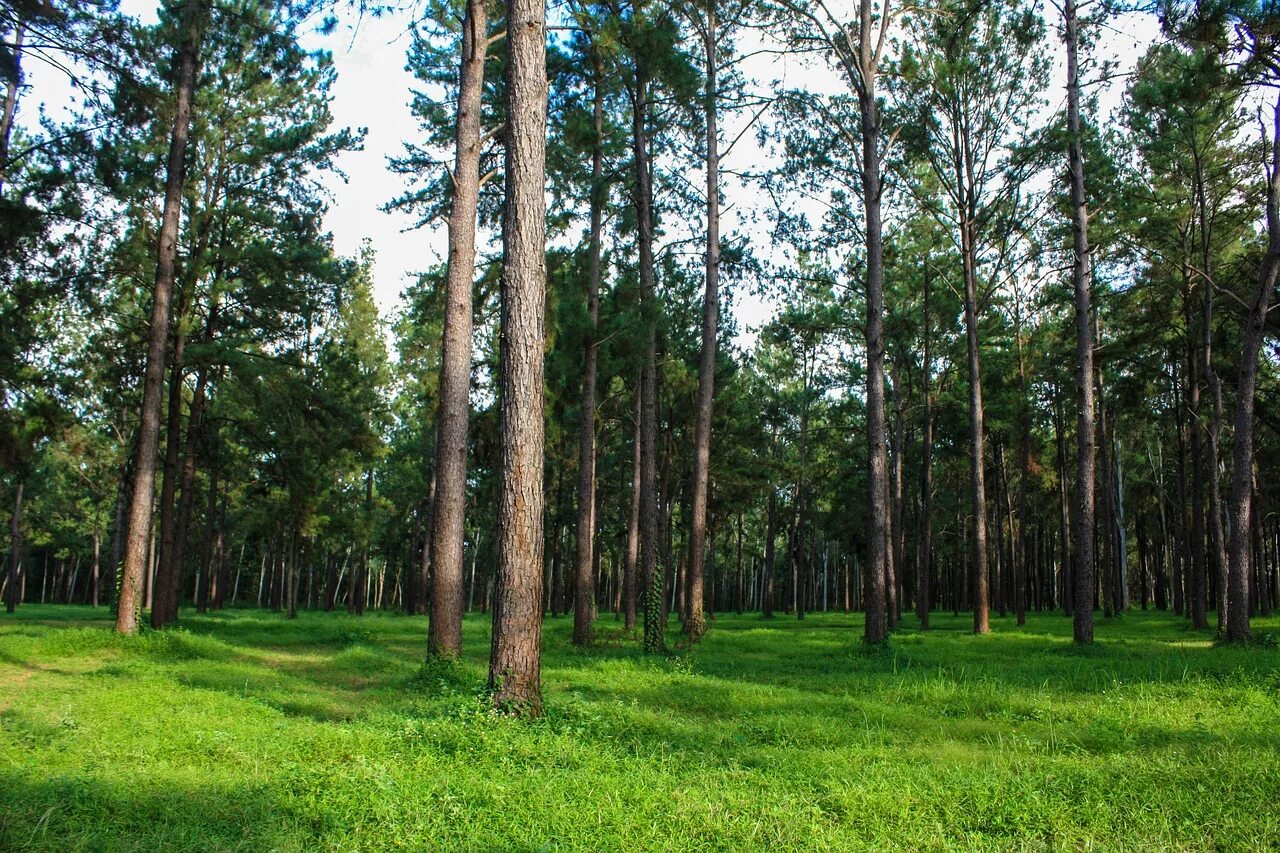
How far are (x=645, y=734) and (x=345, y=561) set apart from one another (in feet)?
192

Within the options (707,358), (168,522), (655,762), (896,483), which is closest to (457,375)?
(707,358)

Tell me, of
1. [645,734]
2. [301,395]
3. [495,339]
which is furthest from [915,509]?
[645,734]

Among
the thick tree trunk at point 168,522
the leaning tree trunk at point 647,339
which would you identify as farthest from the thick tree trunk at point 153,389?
the leaning tree trunk at point 647,339

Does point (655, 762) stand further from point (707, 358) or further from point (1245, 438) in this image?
point (1245, 438)

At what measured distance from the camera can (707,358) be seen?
639 inches

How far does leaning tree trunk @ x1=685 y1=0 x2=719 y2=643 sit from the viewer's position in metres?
15.9

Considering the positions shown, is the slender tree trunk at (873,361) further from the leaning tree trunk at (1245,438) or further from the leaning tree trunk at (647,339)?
the leaning tree trunk at (1245,438)

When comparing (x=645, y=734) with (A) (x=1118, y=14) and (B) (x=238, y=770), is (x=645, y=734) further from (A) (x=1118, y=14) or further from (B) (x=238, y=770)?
(A) (x=1118, y=14)

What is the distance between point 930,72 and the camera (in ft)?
61.6

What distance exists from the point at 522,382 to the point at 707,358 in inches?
369

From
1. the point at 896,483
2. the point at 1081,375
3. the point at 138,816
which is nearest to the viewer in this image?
the point at 138,816

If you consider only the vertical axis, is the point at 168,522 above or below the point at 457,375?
below

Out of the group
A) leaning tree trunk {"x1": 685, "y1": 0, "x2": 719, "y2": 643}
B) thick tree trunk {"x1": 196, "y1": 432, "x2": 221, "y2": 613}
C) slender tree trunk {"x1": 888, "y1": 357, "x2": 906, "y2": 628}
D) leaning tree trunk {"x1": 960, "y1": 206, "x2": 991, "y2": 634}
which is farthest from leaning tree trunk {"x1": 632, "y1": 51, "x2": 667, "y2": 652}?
thick tree trunk {"x1": 196, "y1": 432, "x2": 221, "y2": 613}

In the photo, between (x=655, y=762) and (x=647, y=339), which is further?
(x=647, y=339)
